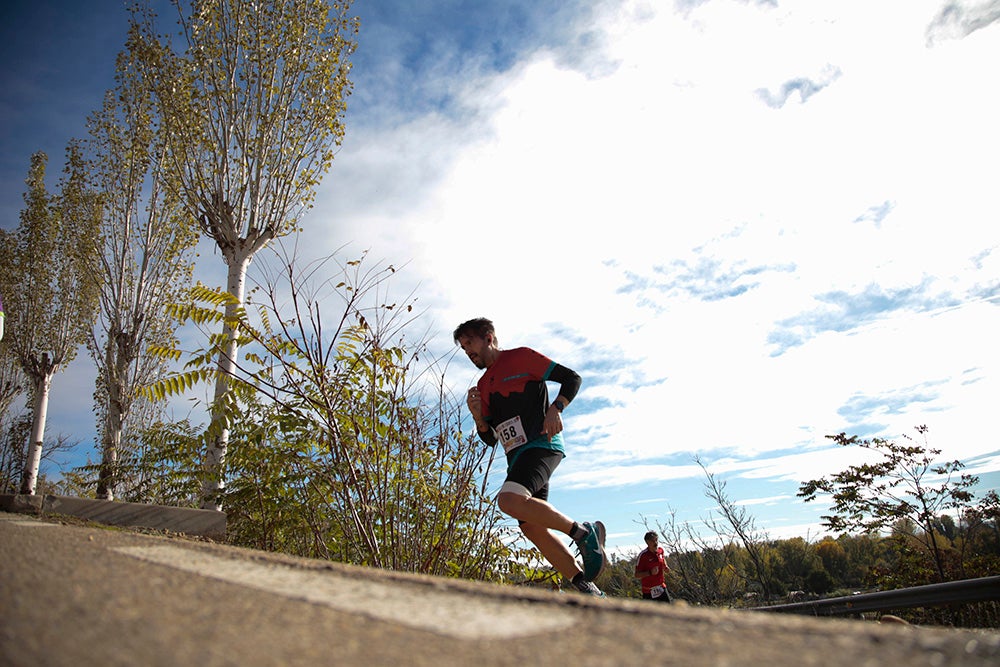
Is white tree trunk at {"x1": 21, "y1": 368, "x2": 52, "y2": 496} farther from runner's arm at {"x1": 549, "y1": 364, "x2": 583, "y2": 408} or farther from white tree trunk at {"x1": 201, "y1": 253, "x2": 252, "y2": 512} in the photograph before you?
runner's arm at {"x1": 549, "y1": 364, "x2": 583, "y2": 408}

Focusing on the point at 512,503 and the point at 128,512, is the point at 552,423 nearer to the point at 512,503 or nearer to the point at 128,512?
the point at 512,503

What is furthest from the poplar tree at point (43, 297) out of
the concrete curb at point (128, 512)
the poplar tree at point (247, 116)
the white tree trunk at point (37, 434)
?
the concrete curb at point (128, 512)

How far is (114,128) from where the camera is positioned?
16.2 metres

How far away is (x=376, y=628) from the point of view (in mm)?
1137

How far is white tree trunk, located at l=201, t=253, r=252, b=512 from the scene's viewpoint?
506 cm

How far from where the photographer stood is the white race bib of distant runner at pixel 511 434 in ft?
12.1

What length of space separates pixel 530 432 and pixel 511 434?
0.13m

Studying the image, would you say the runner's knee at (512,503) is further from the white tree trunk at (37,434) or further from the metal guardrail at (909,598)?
the white tree trunk at (37,434)

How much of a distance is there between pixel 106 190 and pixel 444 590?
1949cm

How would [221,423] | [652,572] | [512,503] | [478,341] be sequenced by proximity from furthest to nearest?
[652,572], [221,423], [478,341], [512,503]

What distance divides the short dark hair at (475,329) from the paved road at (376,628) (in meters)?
2.58

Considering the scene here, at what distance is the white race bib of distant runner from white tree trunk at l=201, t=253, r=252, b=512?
7.33 ft

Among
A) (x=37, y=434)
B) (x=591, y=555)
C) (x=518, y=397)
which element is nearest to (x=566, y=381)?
(x=518, y=397)

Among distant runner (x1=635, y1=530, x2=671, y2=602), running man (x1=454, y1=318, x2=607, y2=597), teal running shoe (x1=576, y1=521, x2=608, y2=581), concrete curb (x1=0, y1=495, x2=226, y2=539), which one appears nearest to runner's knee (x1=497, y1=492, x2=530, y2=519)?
running man (x1=454, y1=318, x2=607, y2=597)
